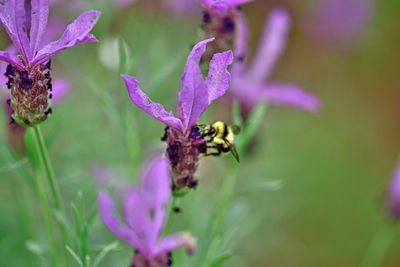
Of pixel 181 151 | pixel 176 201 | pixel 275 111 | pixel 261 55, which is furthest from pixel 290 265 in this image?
pixel 181 151

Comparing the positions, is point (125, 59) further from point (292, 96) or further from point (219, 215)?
point (292, 96)

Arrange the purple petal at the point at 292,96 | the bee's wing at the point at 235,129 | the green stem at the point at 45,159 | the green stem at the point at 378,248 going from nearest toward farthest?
the green stem at the point at 45,159 → the bee's wing at the point at 235,129 → the purple petal at the point at 292,96 → the green stem at the point at 378,248

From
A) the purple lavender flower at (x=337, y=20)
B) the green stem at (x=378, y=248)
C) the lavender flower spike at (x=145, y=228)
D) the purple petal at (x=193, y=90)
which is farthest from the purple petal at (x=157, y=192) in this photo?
the purple lavender flower at (x=337, y=20)

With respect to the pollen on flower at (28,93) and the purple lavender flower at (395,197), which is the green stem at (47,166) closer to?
the pollen on flower at (28,93)

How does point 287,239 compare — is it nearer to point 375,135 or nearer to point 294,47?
point 375,135

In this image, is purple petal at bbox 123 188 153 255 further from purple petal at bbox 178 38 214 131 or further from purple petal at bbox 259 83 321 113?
purple petal at bbox 259 83 321 113

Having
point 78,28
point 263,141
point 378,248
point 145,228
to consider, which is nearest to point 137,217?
point 145,228
